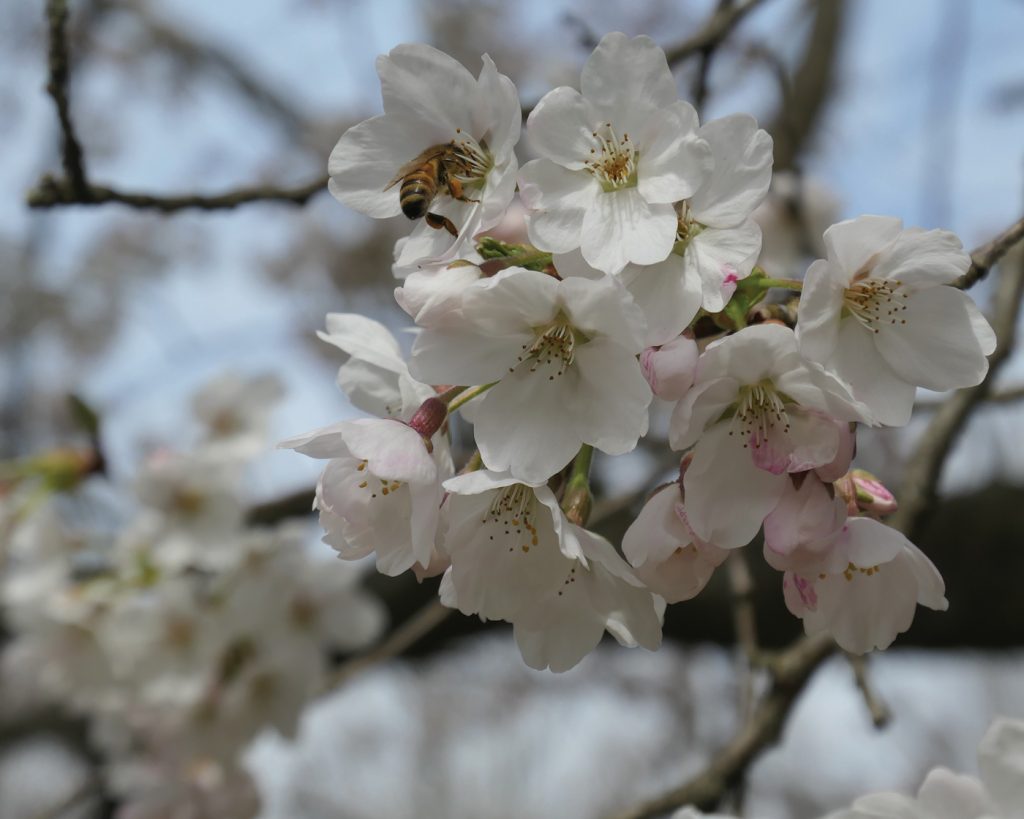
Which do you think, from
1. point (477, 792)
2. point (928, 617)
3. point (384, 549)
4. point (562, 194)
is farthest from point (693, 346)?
point (477, 792)

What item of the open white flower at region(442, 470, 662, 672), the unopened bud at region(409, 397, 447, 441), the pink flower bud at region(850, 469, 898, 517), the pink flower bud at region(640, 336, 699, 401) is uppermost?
the pink flower bud at region(640, 336, 699, 401)

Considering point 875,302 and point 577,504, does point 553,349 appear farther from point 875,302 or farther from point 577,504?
point 875,302

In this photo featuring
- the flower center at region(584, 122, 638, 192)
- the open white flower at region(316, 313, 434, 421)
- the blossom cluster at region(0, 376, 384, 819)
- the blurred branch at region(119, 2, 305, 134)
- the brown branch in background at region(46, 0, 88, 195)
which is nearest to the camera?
the flower center at region(584, 122, 638, 192)

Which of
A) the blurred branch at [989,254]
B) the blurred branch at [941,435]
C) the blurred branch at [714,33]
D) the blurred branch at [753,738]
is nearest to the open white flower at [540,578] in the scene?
the blurred branch at [989,254]

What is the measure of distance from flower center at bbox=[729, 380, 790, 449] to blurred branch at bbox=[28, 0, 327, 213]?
96 cm

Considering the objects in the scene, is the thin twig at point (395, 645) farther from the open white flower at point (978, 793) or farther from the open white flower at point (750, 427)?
the open white flower at point (750, 427)

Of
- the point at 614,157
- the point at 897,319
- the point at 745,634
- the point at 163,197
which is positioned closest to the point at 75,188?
the point at 163,197

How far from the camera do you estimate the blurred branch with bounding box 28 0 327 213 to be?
4.12 feet

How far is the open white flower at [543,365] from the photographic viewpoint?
0.69 meters

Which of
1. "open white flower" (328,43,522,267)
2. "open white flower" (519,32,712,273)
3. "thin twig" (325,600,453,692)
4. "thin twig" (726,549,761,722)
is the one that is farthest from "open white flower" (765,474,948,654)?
"thin twig" (325,600,453,692)

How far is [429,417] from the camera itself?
2.62ft

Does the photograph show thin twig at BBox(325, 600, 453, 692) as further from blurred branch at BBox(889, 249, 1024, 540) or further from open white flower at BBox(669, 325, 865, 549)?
open white flower at BBox(669, 325, 865, 549)

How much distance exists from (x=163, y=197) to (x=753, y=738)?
1229 millimetres

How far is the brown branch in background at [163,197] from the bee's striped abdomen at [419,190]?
2.34ft
